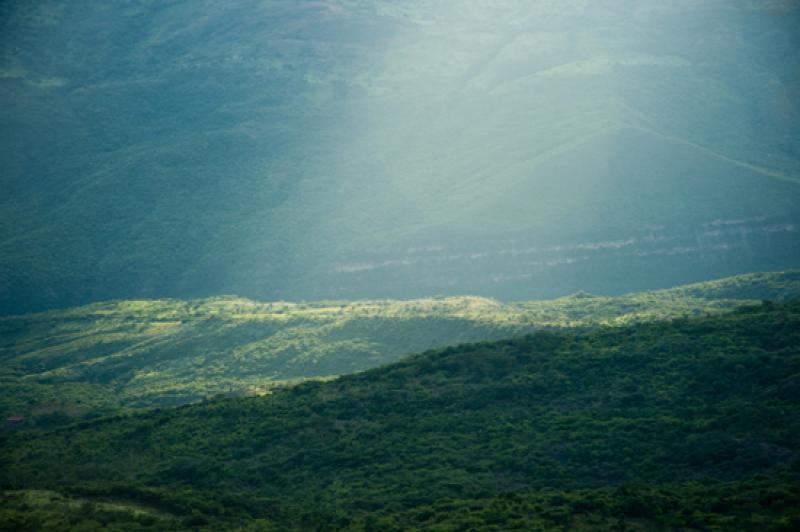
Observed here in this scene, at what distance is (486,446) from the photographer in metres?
59.2

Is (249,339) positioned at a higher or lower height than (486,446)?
lower

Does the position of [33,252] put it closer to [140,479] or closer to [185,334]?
[185,334]

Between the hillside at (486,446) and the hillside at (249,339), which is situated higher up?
the hillside at (486,446)

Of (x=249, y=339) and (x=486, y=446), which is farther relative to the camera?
(x=249, y=339)

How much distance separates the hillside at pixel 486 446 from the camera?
4525 cm

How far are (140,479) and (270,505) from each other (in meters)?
11.5

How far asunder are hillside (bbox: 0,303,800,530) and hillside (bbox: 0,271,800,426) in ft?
81.4

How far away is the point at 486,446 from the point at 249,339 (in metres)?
79.2

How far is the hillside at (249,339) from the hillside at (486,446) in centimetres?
2482

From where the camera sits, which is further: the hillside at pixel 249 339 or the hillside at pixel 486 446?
the hillside at pixel 249 339

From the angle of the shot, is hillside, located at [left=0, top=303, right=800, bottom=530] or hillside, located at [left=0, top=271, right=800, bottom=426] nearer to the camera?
hillside, located at [left=0, top=303, right=800, bottom=530]

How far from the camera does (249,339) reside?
132 metres

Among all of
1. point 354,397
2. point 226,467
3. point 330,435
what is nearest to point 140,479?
point 226,467

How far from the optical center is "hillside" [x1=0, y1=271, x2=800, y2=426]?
109m
